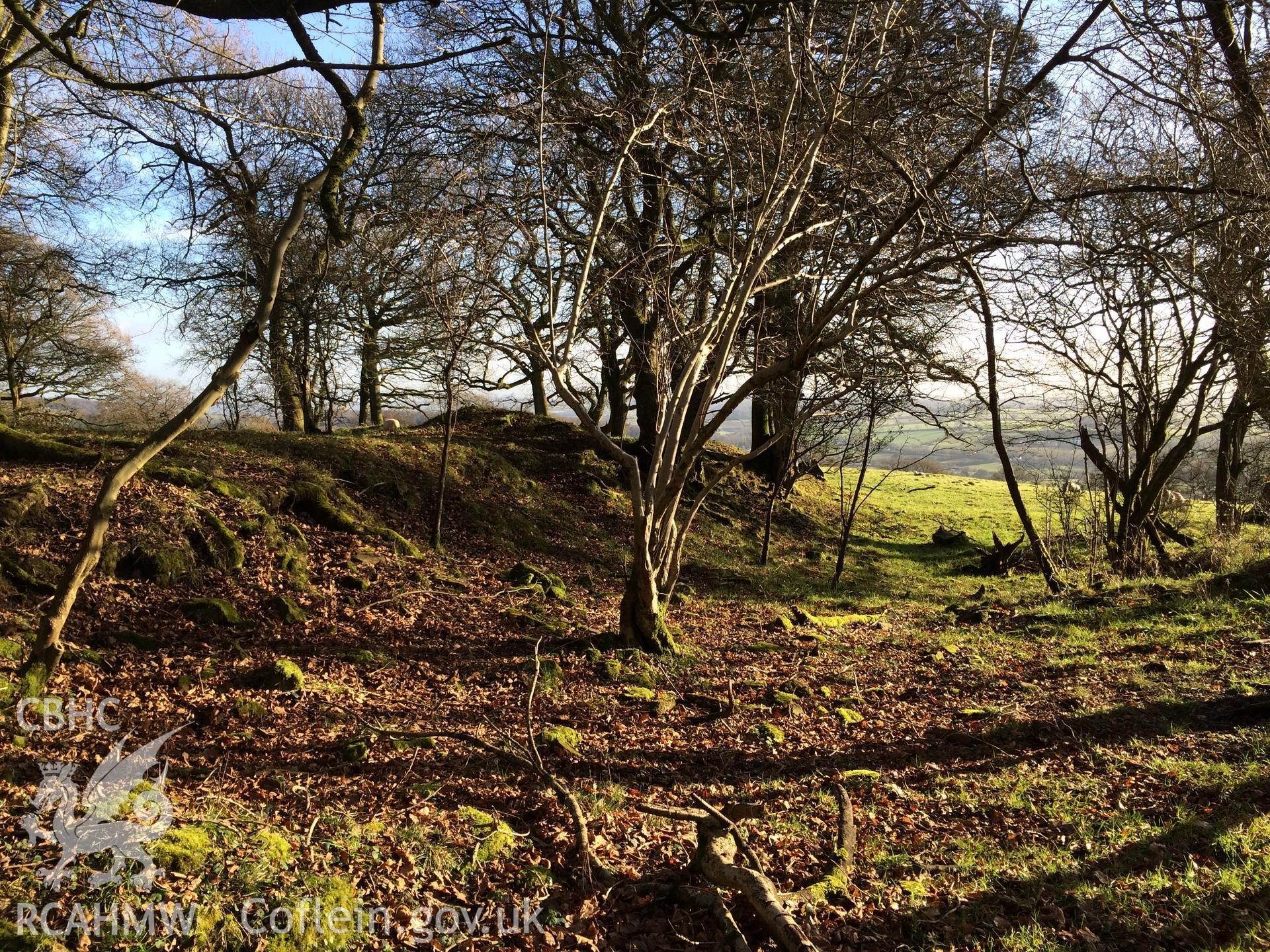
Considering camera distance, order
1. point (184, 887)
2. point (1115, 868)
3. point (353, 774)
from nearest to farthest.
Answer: point (184, 887) < point (1115, 868) < point (353, 774)

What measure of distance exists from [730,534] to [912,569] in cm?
380

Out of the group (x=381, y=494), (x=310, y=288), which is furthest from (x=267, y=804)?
(x=310, y=288)

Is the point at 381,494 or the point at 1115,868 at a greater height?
the point at 381,494

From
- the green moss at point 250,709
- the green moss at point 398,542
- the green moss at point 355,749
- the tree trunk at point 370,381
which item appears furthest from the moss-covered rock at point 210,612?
the tree trunk at point 370,381

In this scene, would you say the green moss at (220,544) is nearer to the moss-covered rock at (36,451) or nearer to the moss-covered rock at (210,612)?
the moss-covered rock at (210,612)

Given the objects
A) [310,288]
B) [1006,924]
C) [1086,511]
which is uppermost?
[310,288]

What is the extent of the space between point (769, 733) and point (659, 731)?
903mm

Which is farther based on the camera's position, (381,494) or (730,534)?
(730,534)

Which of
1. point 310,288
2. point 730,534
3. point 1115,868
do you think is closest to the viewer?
point 1115,868

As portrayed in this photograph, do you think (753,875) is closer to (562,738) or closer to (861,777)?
(861,777)

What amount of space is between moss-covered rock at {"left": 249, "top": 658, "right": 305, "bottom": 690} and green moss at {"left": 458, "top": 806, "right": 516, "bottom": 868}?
2208 mm

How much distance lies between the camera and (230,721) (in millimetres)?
4953

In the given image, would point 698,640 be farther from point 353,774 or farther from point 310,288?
point 310,288

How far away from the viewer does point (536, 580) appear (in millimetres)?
10203
